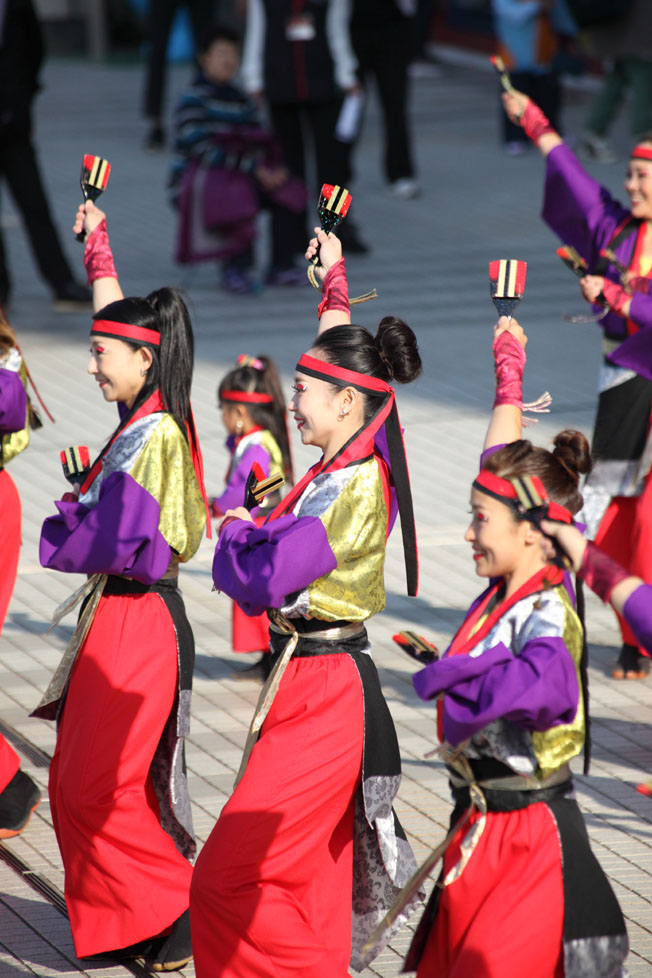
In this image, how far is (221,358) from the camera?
10141mm

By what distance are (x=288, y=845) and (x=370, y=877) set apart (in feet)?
1.12

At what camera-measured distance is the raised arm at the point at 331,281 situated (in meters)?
4.17

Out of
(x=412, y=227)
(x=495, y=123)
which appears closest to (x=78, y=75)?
(x=495, y=123)

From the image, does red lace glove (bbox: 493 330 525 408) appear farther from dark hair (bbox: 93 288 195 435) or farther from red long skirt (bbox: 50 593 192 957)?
red long skirt (bbox: 50 593 192 957)

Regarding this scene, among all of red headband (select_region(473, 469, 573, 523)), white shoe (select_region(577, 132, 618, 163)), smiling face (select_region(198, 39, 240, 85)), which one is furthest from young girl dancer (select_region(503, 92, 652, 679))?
white shoe (select_region(577, 132, 618, 163))

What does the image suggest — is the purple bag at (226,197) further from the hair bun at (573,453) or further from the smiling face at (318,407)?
the hair bun at (573,453)

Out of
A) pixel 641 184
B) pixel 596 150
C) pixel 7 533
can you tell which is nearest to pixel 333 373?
pixel 7 533

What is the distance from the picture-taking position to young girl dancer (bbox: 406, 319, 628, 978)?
119 inches

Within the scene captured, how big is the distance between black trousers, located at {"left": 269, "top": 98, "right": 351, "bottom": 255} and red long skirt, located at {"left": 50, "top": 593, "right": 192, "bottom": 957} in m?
7.89

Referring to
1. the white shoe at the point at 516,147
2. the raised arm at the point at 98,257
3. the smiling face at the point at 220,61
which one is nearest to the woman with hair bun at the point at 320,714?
the raised arm at the point at 98,257

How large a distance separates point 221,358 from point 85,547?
626cm

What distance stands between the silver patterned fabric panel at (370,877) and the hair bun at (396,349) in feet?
3.41

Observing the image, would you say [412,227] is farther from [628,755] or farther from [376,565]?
[376,565]

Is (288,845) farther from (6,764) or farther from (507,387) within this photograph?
(6,764)
